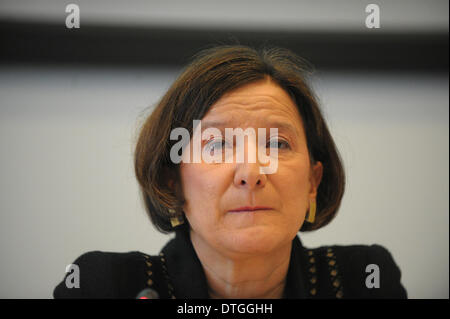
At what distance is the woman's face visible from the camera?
785 mm

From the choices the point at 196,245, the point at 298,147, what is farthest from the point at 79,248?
the point at 298,147

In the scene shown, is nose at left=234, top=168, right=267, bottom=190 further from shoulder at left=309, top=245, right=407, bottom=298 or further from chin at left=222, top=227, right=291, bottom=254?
shoulder at left=309, top=245, right=407, bottom=298

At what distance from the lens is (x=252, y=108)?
843mm

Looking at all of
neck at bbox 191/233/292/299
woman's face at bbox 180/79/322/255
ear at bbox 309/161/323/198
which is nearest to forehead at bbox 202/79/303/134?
woman's face at bbox 180/79/322/255

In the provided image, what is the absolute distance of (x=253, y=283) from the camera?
910 millimetres

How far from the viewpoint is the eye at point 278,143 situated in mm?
849

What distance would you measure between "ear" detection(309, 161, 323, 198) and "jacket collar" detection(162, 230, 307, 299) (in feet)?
0.38

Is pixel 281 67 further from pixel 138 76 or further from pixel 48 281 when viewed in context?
pixel 48 281

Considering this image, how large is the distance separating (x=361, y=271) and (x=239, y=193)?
39 cm

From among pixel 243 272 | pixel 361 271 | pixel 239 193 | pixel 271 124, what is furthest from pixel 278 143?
pixel 361 271

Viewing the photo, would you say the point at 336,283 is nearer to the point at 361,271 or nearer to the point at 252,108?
the point at 361,271

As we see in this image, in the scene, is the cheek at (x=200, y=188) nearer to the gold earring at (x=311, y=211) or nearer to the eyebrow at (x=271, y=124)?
the eyebrow at (x=271, y=124)

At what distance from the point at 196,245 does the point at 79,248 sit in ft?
0.92

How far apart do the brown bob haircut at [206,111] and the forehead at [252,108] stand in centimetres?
1
